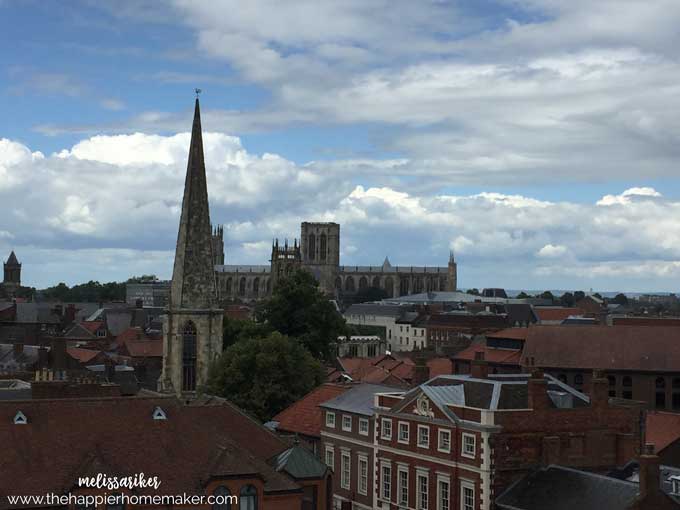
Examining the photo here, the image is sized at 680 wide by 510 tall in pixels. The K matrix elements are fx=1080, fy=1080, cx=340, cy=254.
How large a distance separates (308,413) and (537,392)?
19.3 metres

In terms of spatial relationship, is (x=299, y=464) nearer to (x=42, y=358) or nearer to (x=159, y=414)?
(x=159, y=414)

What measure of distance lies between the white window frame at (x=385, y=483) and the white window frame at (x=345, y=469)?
386 cm

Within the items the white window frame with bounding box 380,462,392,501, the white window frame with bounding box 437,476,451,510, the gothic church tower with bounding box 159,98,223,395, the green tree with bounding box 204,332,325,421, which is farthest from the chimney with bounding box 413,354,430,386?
the gothic church tower with bounding box 159,98,223,395

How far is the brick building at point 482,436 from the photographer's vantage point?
43.7 m

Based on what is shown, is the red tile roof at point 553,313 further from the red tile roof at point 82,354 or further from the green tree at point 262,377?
the green tree at point 262,377

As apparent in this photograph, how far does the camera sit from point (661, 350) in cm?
8594

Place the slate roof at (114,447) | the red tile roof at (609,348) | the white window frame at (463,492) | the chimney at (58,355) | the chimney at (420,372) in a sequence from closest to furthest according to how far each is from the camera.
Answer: the slate roof at (114,447), the white window frame at (463,492), the chimney at (420,372), the chimney at (58,355), the red tile roof at (609,348)

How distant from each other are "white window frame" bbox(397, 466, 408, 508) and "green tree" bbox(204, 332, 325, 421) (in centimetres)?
1856

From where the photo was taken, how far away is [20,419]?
36375mm

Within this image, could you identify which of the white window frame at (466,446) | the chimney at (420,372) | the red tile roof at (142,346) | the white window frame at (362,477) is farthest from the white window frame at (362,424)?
the red tile roof at (142,346)

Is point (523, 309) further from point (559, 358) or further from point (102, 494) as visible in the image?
point (102, 494)

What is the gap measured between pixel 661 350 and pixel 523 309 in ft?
267

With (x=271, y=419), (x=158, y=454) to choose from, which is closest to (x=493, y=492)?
(x=158, y=454)

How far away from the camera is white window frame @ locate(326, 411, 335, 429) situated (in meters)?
56.6
